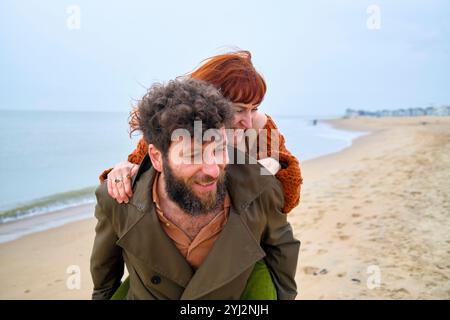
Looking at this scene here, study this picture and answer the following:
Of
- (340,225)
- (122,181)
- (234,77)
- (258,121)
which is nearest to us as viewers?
(122,181)

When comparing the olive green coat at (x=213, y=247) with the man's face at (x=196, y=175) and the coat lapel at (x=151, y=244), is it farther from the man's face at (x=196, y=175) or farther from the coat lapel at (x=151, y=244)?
the man's face at (x=196, y=175)

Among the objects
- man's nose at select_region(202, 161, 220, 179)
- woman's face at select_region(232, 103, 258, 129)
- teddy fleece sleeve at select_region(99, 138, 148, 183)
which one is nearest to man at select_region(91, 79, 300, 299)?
man's nose at select_region(202, 161, 220, 179)

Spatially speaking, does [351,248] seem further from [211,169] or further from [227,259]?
[211,169]

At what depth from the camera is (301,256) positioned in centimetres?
555

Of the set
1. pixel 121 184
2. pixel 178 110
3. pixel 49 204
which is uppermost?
pixel 178 110

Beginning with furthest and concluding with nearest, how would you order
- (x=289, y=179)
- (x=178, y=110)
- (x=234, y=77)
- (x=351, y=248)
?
(x=351, y=248) → (x=234, y=77) → (x=289, y=179) → (x=178, y=110)

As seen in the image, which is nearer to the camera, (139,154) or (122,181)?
(122,181)

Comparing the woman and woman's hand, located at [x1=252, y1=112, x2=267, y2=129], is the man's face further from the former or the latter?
woman's hand, located at [x1=252, y1=112, x2=267, y2=129]

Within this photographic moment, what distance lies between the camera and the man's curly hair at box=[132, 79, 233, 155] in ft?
6.54

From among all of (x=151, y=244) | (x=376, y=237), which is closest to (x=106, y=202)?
(x=151, y=244)

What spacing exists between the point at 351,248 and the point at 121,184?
4.36 meters

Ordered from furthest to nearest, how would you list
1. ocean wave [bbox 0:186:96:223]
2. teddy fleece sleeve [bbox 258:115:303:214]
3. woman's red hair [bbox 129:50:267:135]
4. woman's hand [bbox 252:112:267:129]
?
ocean wave [bbox 0:186:96:223]
woman's hand [bbox 252:112:267:129]
woman's red hair [bbox 129:50:267:135]
teddy fleece sleeve [bbox 258:115:303:214]

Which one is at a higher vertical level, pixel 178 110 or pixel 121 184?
pixel 178 110

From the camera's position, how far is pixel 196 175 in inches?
79.9
